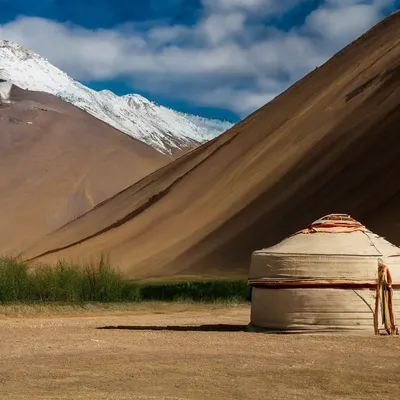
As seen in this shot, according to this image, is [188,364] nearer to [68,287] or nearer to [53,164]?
[68,287]

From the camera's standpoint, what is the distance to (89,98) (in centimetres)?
13538

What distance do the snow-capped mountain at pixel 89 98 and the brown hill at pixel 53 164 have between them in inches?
697

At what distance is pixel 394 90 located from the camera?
150 ft

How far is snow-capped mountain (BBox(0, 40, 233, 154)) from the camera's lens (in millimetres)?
125938

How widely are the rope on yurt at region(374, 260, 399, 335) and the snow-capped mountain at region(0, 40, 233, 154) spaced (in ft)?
350

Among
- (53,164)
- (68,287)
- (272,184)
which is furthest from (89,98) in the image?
(68,287)

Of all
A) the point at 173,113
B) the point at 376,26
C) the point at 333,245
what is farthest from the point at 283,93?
the point at 173,113

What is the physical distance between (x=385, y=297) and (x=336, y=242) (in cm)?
111

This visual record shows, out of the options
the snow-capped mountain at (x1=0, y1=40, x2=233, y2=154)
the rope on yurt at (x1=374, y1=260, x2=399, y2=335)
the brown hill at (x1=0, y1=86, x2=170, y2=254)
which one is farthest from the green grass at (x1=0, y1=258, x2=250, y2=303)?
the snow-capped mountain at (x1=0, y1=40, x2=233, y2=154)

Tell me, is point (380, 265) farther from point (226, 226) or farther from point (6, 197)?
point (6, 197)

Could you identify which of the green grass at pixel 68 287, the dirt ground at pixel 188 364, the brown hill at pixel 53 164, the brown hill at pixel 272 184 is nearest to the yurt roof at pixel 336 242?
the dirt ground at pixel 188 364

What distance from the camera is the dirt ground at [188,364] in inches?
353

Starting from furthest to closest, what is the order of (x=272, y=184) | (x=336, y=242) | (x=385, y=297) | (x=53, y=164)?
(x=53, y=164) → (x=272, y=184) → (x=336, y=242) → (x=385, y=297)

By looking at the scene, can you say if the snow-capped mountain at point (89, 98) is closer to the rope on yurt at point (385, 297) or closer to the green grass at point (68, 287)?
the green grass at point (68, 287)
